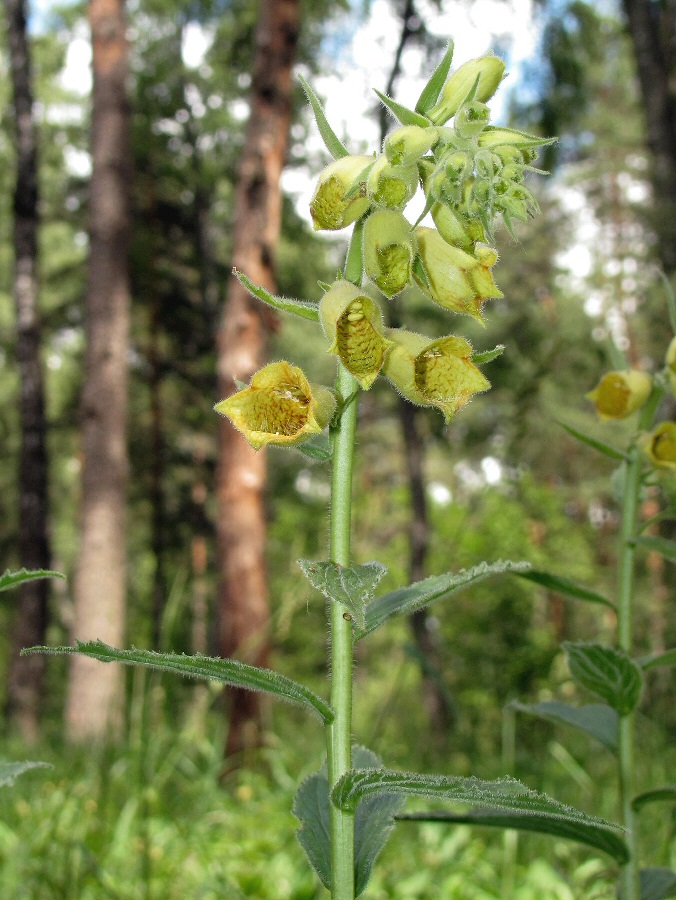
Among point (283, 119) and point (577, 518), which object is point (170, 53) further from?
point (577, 518)

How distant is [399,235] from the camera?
766mm

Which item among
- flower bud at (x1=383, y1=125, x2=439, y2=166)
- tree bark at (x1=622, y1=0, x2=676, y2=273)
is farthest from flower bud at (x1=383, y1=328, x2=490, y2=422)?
tree bark at (x1=622, y1=0, x2=676, y2=273)

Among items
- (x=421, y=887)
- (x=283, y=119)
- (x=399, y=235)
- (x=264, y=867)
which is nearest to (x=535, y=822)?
(x=399, y=235)

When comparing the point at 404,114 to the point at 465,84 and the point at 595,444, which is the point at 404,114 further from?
the point at 595,444

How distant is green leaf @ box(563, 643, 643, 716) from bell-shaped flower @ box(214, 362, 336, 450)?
0.44 metres

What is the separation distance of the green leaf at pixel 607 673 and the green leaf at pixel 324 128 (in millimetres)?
597

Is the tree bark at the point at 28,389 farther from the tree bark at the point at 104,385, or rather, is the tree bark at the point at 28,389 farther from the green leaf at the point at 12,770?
the green leaf at the point at 12,770

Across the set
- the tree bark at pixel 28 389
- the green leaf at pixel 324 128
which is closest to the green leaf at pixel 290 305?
the green leaf at pixel 324 128

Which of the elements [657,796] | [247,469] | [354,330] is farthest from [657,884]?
[247,469]

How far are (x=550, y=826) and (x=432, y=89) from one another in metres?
0.75

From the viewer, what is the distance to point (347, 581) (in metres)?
0.66

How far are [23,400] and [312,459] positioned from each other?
7721 mm

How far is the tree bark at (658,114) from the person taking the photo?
20.8 feet

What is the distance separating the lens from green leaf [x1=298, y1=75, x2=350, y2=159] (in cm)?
76
